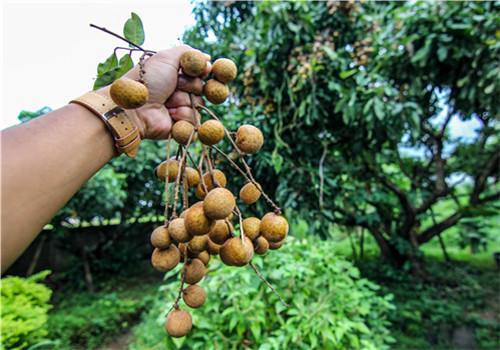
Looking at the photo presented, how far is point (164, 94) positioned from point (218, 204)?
298 millimetres

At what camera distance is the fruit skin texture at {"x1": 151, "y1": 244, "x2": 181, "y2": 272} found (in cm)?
54

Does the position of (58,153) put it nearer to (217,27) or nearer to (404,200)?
(217,27)

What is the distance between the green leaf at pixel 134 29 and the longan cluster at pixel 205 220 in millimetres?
82

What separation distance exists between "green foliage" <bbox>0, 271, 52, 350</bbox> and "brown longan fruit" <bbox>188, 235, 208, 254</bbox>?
1407 mm

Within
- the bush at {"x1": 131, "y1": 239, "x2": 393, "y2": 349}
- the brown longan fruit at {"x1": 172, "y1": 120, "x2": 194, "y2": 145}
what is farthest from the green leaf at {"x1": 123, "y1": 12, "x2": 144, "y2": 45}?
the bush at {"x1": 131, "y1": 239, "x2": 393, "y2": 349}

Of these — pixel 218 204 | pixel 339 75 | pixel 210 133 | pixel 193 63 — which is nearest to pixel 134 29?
pixel 193 63

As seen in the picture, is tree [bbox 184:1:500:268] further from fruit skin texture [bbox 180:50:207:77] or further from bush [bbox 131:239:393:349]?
fruit skin texture [bbox 180:50:207:77]

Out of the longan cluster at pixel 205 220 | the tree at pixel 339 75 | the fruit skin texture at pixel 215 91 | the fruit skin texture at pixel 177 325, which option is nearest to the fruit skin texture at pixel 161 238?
the longan cluster at pixel 205 220

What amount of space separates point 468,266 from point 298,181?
10.7ft

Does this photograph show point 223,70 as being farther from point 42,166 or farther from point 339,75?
point 339,75

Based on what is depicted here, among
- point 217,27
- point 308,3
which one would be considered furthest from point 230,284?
point 217,27

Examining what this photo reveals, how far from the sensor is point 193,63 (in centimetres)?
61

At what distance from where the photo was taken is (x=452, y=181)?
4.00 metres

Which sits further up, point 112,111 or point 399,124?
point 399,124
